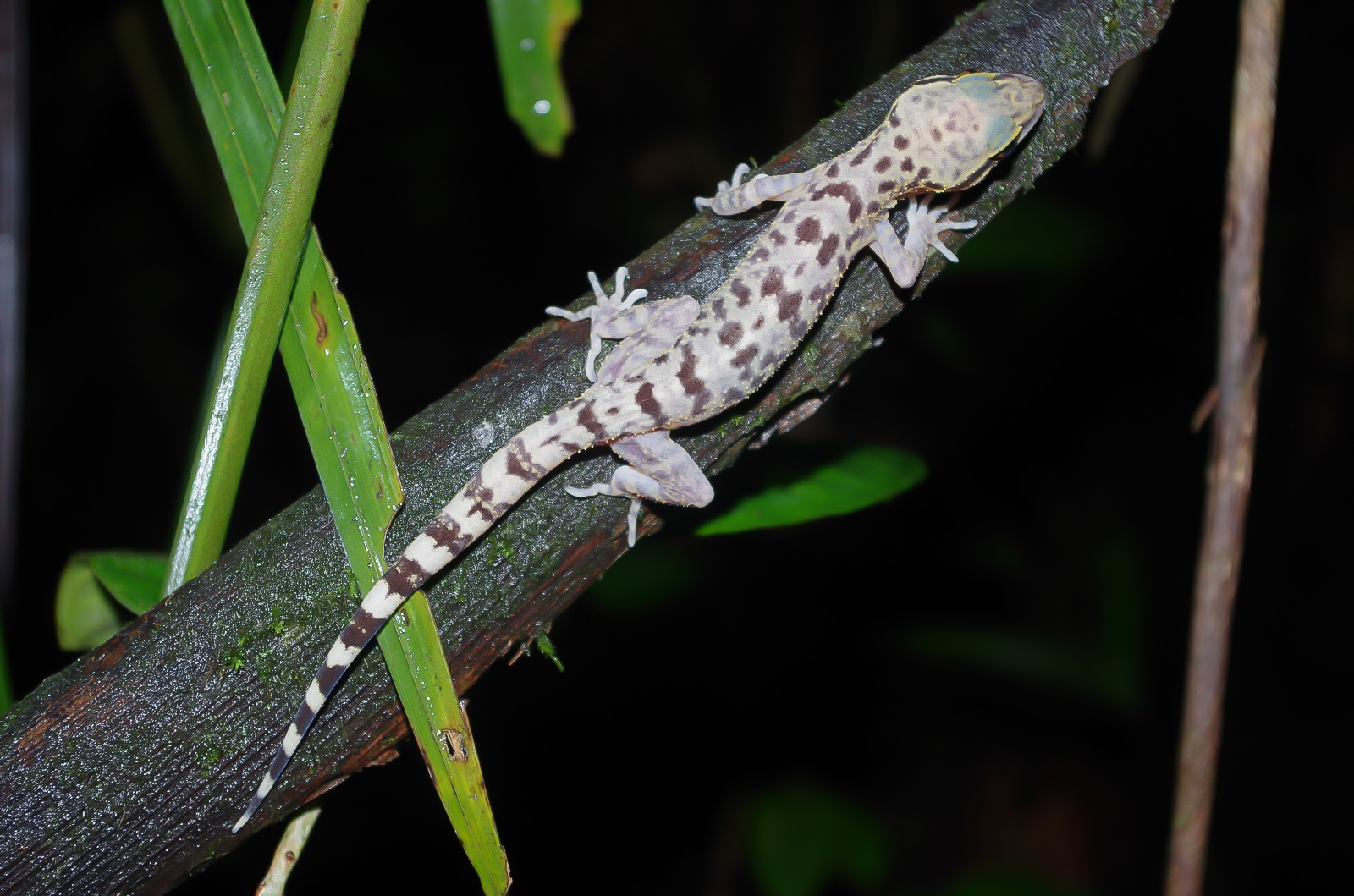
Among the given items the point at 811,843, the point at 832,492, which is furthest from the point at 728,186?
the point at 811,843

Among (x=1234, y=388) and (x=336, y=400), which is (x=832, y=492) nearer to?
(x=1234, y=388)

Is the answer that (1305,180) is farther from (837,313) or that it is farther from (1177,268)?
(837,313)

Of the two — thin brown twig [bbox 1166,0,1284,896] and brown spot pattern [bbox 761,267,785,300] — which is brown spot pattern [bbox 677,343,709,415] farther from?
thin brown twig [bbox 1166,0,1284,896]

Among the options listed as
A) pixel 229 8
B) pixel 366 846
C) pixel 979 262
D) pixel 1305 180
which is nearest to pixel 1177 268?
pixel 1305 180

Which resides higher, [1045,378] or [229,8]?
[229,8]

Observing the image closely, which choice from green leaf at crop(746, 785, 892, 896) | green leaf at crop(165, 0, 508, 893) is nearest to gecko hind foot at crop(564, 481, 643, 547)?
green leaf at crop(165, 0, 508, 893)
